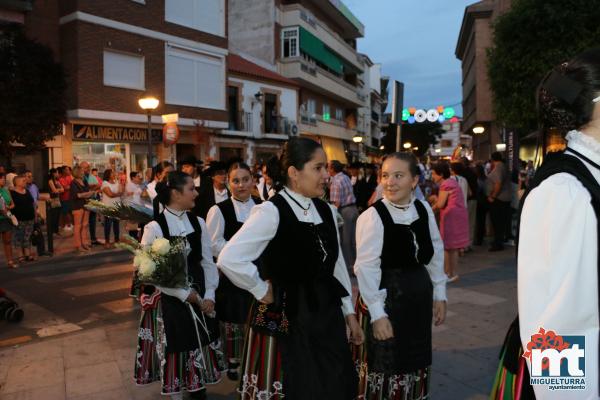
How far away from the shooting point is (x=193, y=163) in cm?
720

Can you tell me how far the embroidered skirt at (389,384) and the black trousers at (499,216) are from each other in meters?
8.39

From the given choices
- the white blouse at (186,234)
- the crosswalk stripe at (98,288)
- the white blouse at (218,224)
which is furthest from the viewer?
the crosswalk stripe at (98,288)

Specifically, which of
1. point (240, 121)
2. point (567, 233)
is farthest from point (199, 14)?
point (567, 233)

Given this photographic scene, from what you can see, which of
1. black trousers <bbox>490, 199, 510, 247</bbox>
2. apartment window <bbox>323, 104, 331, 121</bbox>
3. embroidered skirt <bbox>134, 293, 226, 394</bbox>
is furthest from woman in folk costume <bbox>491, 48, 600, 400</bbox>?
apartment window <bbox>323, 104, 331, 121</bbox>

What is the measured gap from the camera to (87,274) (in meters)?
9.05

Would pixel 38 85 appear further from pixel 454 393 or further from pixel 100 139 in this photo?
pixel 454 393

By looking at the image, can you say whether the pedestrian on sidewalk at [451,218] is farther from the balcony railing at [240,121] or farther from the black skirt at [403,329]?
the balcony railing at [240,121]

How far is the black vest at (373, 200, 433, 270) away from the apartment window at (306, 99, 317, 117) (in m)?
31.4

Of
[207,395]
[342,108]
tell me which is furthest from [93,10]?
[342,108]

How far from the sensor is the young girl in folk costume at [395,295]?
3.02m

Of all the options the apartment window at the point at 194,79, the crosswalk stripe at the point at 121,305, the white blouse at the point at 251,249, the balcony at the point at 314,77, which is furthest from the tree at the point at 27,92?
the balcony at the point at 314,77

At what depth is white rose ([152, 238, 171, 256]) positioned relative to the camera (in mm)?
Result: 3490

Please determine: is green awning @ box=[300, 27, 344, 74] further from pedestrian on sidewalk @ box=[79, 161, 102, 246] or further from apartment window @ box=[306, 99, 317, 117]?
pedestrian on sidewalk @ box=[79, 161, 102, 246]

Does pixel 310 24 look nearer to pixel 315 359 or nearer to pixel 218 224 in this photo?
pixel 218 224
